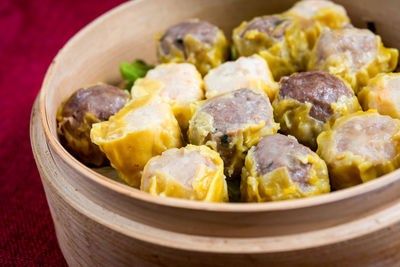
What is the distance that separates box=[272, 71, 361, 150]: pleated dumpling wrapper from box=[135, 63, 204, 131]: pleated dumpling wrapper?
1.39ft

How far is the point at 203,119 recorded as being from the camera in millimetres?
2027

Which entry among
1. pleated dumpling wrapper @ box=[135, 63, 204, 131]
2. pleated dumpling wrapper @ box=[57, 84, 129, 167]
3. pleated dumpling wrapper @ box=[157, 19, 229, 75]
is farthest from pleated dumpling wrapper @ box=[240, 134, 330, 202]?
pleated dumpling wrapper @ box=[157, 19, 229, 75]

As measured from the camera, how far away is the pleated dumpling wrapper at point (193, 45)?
2633 mm

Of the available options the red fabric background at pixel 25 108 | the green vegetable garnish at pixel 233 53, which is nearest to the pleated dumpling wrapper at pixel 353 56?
the green vegetable garnish at pixel 233 53

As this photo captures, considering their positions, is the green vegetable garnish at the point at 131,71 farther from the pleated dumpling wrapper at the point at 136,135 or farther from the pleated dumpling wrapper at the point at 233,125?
the pleated dumpling wrapper at the point at 233,125

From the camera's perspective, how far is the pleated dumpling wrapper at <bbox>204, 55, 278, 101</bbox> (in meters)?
2.28

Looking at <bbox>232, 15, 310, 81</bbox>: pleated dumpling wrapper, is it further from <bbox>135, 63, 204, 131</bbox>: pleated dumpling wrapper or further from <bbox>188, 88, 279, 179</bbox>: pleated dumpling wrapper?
<bbox>188, 88, 279, 179</bbox>: pleated dumpling wrapper

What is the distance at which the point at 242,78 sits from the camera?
229cm

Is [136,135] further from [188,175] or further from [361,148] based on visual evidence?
[361,148]

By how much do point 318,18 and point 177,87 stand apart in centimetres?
94

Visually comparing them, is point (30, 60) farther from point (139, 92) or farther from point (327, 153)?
point (327, 153)

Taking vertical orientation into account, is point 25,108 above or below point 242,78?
below

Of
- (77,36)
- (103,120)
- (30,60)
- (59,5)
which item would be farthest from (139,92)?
(59,5)

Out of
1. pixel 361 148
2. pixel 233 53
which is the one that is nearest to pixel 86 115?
pixel 233 53
